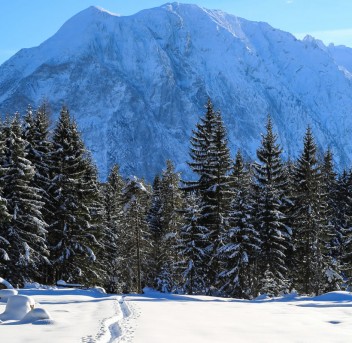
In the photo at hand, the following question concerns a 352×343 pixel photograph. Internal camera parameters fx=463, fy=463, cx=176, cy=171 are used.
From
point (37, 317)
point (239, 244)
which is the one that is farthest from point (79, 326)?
point (239, 244)

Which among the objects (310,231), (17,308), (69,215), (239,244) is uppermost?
(69,215)

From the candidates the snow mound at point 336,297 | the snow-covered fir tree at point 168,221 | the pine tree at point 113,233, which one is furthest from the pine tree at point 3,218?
the snow-covered fir tree at point 168,221

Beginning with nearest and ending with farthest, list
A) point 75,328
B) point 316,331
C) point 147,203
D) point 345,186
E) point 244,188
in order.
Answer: point 75,328
point 316,331
point 244,188
point 345,186
point 147,203

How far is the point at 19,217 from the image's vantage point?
29281 mm

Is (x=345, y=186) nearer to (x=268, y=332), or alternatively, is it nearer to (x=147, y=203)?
(x=147, y=203)

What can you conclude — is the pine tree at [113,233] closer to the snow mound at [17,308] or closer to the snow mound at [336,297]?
the snow mound at [336,297]

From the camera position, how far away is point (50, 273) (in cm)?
3578

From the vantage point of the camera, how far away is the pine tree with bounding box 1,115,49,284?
28797 mm

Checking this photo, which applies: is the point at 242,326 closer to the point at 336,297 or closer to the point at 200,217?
the point at 336,297

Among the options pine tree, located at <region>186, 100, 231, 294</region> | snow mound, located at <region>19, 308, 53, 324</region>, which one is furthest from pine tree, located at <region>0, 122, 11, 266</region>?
snow mound, located at <region>19, 308, 53, 324</region>

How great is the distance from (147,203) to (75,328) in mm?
52869

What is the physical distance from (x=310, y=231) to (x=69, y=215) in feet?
60.6

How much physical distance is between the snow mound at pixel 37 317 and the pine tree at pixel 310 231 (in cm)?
2600

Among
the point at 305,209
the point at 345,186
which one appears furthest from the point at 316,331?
the point at 345,186
